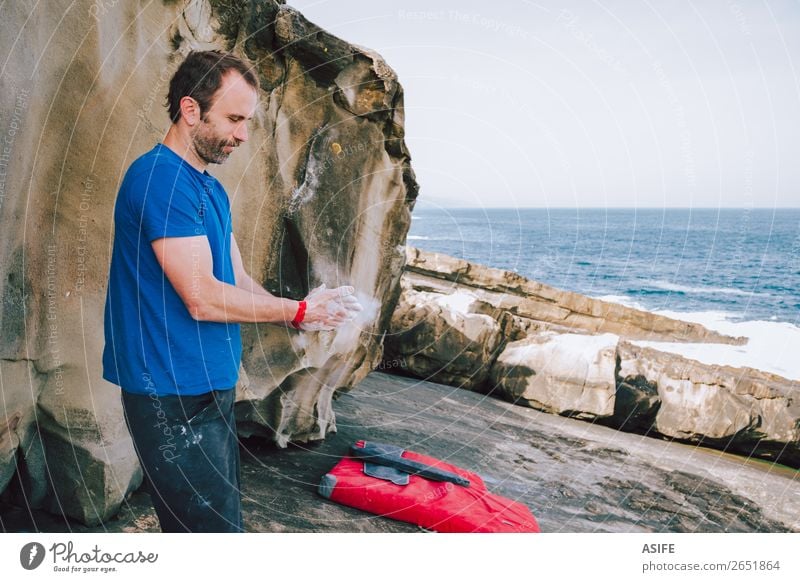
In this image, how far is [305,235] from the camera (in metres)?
3.84

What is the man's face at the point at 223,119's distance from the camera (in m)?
2.22

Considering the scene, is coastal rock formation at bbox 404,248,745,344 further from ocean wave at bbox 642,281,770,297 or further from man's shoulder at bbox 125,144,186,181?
ocean wave at bbox 642,281,770,297

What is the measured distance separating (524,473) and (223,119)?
11.9ft

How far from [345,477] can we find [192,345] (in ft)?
6.35

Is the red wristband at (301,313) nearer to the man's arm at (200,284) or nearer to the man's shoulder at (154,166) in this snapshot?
the man's arm at (200,284)

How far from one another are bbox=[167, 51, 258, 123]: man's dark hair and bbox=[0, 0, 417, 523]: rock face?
2.43ft

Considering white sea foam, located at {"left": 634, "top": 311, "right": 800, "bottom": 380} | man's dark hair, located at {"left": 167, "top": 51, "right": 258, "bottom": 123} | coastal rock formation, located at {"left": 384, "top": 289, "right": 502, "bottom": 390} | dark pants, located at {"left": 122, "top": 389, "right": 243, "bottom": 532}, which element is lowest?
white sea foam, located at {"left": 634, "top": 311, "right": 800, "bottom": 380}

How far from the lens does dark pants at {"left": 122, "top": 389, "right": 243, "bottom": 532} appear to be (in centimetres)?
205

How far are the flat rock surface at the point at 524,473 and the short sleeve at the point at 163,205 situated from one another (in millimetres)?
1722

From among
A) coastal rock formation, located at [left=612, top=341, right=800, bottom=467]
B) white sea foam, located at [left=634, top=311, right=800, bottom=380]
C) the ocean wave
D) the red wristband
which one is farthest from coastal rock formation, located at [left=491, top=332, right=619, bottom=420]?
the ocean wave

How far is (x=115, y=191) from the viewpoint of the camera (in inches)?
116

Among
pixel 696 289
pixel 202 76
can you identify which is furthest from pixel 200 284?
pixel 696 289

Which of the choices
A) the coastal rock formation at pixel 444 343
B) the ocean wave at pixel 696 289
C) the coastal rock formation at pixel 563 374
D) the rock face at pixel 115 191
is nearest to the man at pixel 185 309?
the rock face at pixel 115 191

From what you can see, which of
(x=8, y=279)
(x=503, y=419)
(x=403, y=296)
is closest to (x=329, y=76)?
(x=8, y=279)
